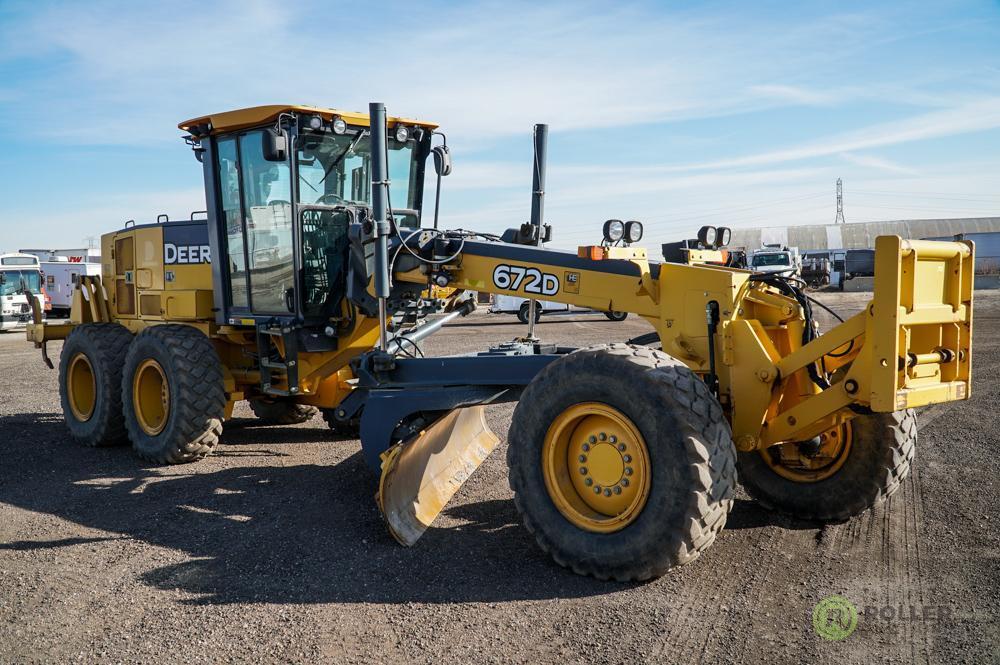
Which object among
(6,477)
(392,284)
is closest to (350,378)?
(392,284)

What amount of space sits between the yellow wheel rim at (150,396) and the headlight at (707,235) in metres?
5.12

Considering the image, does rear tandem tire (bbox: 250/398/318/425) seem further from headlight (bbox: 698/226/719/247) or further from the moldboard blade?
headlight (bbox: 698/226/719/247)

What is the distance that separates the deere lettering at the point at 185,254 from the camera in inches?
341

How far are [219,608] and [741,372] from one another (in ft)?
10.6

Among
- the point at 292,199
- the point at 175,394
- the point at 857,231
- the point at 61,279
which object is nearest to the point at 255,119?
the point at 292,199

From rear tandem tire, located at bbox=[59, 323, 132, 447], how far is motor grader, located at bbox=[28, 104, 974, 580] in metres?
0.03

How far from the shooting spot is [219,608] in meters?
4.56

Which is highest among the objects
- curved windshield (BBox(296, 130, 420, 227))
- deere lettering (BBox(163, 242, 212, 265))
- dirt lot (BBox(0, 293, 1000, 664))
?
curved windshield (BBox(296, 130, 420, 227))

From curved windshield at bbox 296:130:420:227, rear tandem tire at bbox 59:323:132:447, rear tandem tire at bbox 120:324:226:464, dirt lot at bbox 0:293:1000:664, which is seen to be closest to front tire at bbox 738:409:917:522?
dirt lot at bbox 0:293:1000:664

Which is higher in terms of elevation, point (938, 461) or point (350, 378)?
point (350, 378)

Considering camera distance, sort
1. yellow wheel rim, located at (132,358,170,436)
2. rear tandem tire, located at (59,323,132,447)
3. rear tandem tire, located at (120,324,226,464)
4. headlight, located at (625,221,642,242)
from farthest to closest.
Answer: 1. rear tandem tire, located at (59,323,132,447)
2. yellow wheel rim, located at (132,358,170,436)
3. rear tandem tire, located at (120,324,226,464)
4. headlight, located at (625,221,642,242)

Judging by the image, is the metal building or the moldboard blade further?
the metal building

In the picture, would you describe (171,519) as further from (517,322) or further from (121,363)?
(517,322)

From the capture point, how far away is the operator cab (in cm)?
749
